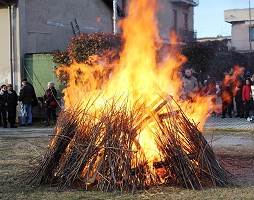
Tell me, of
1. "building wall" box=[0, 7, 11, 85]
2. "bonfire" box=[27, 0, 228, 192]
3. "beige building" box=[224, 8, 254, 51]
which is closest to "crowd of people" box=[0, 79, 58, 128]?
"building wall" box=[0, 7, 11, 85]

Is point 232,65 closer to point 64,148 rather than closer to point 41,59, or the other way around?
point 41,59

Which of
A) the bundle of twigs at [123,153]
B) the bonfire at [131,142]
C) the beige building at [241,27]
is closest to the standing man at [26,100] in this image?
the bonfire at [131,142]

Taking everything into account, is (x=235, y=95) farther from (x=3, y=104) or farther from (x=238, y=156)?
(x=238, y=156)

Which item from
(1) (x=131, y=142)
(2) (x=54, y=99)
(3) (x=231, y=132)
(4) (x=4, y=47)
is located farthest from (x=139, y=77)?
(4) (x=4, y=47)

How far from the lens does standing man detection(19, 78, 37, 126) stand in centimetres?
1928

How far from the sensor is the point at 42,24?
22234 mm

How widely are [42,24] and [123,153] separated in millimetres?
15854

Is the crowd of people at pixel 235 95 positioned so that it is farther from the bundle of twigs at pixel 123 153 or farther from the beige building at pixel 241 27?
the beige building at pixel 241 27

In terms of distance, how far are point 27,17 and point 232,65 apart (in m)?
17.3

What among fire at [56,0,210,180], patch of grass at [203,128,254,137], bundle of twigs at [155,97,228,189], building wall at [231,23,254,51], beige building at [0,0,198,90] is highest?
building wall at [231,23,254,51]

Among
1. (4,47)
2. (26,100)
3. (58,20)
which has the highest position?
(58,20)

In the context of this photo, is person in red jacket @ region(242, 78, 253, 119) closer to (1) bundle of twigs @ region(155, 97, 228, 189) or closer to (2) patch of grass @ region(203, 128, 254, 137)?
(2) patch of grass @ region(203, 128, 254, 137)

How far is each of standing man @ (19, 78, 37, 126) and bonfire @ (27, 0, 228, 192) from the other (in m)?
11.4

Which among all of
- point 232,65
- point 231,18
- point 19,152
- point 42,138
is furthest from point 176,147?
point 231,18
